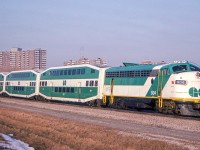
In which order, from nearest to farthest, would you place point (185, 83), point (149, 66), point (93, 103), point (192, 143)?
point (192, 143) < point (185, 83) < point (149, 66) < point (93, 103)

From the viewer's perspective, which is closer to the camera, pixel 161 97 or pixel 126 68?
pixel 161 97

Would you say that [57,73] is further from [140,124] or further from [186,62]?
[140,124]

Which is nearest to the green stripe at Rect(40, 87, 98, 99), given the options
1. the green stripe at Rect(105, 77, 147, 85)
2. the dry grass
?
the green stripe at Rect(105, 77, 147, 85)

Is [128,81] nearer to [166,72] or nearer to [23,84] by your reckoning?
[166,72]

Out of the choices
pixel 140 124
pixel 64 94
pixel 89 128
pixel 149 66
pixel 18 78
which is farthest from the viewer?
pixel 18 78

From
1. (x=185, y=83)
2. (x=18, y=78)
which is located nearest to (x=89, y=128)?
(x=185, y=83)

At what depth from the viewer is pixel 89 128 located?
716 inches

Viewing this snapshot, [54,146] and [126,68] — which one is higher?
[126,68]

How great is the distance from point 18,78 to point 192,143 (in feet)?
149

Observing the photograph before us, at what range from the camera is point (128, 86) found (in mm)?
30484

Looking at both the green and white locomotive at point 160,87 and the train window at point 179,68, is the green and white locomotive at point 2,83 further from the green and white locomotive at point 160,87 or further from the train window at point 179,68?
the train window at point 179,68

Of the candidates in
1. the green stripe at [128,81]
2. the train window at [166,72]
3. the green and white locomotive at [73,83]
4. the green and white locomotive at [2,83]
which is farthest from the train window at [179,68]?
the green and white locomotive at [2,83]

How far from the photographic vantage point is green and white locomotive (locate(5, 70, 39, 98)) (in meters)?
50.4

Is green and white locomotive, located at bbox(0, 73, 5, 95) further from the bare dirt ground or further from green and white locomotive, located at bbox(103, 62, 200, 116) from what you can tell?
the bare dirt ground
